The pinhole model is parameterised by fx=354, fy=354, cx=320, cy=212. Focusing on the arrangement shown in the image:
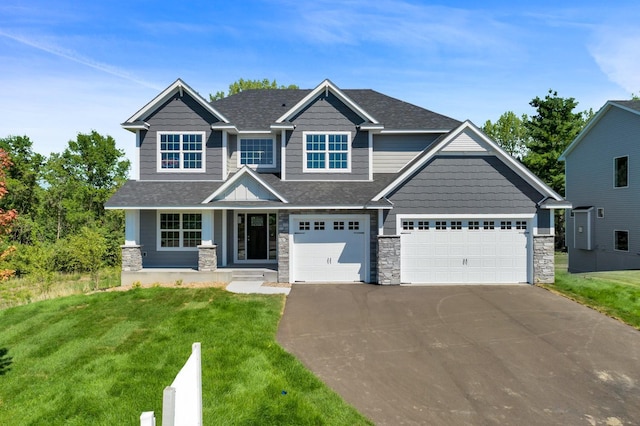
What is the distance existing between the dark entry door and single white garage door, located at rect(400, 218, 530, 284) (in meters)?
6.06

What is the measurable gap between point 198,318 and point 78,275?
1432cm

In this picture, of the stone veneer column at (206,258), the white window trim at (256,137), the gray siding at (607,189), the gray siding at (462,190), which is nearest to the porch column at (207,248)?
the stone veneer column at (206,258)

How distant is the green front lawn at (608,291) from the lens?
996cm

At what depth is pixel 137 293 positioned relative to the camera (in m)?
11.9

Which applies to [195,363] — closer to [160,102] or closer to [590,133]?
[160,102]

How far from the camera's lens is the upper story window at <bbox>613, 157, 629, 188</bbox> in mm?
17641

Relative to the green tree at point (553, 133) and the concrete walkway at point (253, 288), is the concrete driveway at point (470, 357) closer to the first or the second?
the concrete walkway at point (253, 288)

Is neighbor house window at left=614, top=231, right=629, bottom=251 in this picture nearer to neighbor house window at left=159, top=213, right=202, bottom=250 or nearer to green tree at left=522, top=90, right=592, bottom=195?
green tree at left=522, top=90, right=592, bottom=195

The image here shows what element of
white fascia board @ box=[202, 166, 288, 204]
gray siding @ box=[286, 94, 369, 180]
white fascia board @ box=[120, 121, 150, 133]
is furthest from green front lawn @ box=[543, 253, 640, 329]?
white fascia board @ box=[120, 121, 150, 133]

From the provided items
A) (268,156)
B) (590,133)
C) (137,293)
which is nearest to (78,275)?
(137,293)

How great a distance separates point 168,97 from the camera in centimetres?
1518

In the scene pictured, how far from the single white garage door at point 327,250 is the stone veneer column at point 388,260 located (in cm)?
68

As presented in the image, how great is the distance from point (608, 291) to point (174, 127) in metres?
17.3

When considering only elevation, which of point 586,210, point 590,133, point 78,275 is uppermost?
point 590,133
